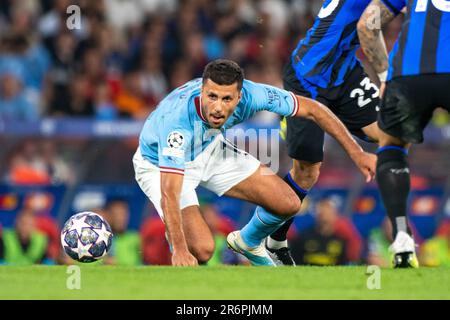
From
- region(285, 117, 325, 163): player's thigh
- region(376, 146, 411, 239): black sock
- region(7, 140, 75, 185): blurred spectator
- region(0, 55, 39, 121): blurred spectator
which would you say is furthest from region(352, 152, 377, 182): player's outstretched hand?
region(0, 55, 39, 121): blurred spectator

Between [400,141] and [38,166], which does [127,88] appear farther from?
[400,141]

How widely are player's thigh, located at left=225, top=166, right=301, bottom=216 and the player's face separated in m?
0.99

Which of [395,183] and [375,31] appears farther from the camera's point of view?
[375,31]

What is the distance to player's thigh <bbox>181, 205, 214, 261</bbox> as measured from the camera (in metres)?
8.48

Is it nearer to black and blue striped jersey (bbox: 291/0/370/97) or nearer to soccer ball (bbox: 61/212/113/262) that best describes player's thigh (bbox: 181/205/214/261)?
soccer ball (bbox: 61/212/113/262)

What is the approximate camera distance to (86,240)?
26.2ft

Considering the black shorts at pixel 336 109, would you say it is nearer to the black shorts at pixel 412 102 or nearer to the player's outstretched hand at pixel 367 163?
the player's outstretched hand at pixel 367 163

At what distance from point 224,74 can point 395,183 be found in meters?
1.54

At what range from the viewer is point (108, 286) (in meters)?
6.22

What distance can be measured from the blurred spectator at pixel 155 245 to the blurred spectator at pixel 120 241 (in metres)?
0.09

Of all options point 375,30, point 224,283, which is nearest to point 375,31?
point 375,30

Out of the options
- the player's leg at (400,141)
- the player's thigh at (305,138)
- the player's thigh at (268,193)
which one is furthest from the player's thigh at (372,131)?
the player's leg at (400,141)
